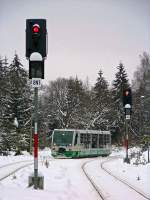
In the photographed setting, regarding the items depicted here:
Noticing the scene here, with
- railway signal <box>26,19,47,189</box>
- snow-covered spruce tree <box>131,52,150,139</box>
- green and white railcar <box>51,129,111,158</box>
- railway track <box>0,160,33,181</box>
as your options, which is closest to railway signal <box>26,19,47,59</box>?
railway signal <box>26,19,47,189</box>

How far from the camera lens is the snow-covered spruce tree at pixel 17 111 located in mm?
50344

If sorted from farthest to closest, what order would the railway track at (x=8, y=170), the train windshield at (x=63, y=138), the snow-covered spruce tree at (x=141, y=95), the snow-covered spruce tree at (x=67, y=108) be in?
the snow-covered spruce tree at (x=67, y=108) < the snow-covered spruce tree at (x=141, y=95) < the train windshield at (x=63, y=138) < the railway track at (x=8, y=170)

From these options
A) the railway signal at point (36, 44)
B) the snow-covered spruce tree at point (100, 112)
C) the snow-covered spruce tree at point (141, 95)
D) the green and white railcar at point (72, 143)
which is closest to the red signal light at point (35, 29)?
the railway signal at point (36, 44)

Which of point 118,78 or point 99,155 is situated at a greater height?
point 118,78

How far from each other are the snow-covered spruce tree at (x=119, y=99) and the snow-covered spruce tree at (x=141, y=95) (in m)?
2.03

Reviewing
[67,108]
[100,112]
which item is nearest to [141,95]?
[100,112]

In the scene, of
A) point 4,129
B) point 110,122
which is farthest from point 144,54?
point 4,129

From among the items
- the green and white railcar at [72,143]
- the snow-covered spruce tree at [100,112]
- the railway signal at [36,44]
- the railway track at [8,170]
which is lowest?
the railway track at [8,170]

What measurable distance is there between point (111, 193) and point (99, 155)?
36.4 metres

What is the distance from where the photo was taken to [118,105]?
252ft

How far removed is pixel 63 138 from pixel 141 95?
30.5 m

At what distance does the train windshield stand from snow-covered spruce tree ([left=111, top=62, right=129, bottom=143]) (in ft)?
104

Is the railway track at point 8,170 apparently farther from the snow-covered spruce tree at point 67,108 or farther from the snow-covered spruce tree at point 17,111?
the snow-covered spruce tree at point 67,108

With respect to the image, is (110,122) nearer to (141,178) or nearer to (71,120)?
(71,120)
